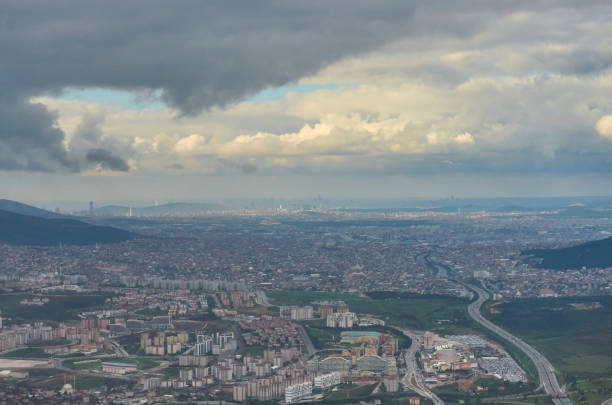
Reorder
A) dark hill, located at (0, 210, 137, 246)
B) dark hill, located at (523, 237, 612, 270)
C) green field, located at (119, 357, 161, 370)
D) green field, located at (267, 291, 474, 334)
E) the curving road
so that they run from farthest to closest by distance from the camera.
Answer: dark hill, located at (0, 210, 137, 246), dark hill, located at (523, 237, 612, 270), green field, located at (267, 291, 474, 334), green field, located at (119, 357, 161, 370), the curving road

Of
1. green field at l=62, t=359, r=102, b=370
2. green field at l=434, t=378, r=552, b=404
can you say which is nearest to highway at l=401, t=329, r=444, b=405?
green field at l=434, t=378, r=552, b=404

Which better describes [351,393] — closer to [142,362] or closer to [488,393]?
[488,393]

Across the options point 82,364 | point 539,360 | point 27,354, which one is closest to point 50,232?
point 27,354

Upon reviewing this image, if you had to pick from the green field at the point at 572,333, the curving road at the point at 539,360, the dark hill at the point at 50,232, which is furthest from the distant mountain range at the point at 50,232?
the green field at the point at 572,333

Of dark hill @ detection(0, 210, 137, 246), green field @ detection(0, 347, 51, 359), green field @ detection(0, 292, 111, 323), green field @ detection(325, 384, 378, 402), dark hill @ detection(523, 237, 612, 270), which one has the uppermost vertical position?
dark hill @ detection(0, 210, 137, 246)

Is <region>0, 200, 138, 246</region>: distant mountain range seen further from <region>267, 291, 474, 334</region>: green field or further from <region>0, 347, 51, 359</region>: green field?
<region>0, 347, 51, 359</region>: green field

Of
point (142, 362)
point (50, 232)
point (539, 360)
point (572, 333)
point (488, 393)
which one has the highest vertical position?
point (50, 232)

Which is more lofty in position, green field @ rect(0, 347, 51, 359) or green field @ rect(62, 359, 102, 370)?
green field @ rect(0, 347, 51, 359)
